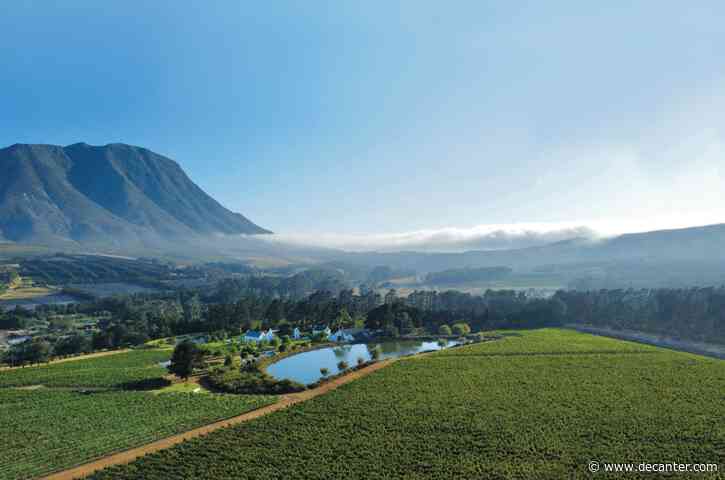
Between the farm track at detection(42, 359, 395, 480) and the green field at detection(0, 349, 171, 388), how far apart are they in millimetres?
16678

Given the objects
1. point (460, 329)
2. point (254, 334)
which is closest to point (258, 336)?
point (254, 334)

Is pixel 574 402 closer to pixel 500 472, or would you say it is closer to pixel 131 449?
pixel 500 472

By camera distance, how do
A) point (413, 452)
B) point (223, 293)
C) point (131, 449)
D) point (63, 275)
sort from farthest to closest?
point (63, 275) → point (223, 293) → point (131, 449) → point (413, 452)

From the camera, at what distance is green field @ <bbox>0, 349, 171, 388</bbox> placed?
42.7 metres

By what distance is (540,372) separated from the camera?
1622 inches

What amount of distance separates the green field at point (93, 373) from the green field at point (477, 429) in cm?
2208

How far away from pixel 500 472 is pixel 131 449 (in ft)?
68.0

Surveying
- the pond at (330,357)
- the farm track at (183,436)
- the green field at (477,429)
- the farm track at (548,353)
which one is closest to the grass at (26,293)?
the pond at (330,357)

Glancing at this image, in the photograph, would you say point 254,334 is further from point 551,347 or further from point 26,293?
point 26,293

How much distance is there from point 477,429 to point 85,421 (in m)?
26.5

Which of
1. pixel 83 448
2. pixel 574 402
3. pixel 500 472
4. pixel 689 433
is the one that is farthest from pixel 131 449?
pixel 689 433

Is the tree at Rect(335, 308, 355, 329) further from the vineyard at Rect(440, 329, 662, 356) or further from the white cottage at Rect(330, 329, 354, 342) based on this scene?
the vineyard at Rect(440, 329, 662, 356)

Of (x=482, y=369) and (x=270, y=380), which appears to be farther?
(x=482, y=369)

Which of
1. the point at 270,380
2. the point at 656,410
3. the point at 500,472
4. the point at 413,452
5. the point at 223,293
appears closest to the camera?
the point at 500,472
